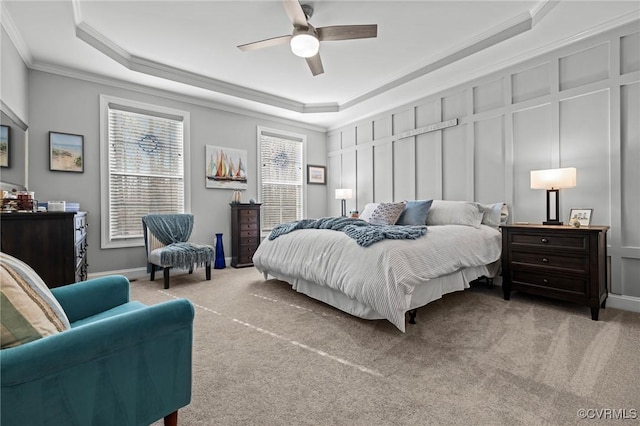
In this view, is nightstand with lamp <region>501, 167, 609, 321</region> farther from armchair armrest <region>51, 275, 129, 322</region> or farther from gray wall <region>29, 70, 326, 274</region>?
gray wall <region>29, 70, 326, 274</region>

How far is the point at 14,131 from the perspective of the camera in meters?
2.97

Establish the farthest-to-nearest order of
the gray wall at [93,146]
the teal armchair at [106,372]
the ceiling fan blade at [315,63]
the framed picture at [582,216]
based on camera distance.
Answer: the gray wall at [93,146] → the ceiling fan blade at [315,63] → the framed picture at [582,216] → the teal armchair at [106,372]

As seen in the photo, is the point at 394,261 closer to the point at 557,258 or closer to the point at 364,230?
the point at 364,230

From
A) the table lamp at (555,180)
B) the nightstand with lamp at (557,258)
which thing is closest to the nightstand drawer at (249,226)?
the nightstand with lamp at (557,258)

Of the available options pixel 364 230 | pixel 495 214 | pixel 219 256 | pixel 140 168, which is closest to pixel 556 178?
pixel 495 214

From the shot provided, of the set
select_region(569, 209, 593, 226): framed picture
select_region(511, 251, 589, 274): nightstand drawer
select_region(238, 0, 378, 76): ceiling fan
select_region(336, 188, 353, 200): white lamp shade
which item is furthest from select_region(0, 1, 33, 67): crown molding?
select_region(569, 209, 593, 226): framed picture

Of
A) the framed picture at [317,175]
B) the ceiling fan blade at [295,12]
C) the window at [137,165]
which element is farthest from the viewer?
the framed picture at [317,175]

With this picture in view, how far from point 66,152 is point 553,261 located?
5485 millimetres

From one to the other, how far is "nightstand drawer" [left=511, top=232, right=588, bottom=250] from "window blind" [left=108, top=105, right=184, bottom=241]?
175 inches

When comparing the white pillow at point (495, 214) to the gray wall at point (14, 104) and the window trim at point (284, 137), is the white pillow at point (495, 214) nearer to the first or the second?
the window trim at point (284, 137)

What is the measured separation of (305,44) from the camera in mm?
2742

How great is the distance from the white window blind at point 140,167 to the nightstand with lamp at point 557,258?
14.5ft

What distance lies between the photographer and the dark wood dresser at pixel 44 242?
6.67 feet

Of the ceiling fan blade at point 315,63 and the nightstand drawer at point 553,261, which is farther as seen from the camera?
the ceiling fan blade at point 315,63
